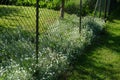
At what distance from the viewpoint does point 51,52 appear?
261 inches

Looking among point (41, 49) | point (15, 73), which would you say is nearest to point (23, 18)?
point (41, 49)

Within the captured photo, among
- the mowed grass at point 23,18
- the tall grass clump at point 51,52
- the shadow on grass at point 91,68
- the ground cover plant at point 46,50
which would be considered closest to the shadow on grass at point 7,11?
the mowed grass at point 23,18

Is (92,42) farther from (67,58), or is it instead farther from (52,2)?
(52,2)

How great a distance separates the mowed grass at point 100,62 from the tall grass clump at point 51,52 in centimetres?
23

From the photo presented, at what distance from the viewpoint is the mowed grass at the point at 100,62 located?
21.8 feet

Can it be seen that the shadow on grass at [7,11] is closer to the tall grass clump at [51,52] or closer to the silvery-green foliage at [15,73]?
the tall grass clump at [51,52]

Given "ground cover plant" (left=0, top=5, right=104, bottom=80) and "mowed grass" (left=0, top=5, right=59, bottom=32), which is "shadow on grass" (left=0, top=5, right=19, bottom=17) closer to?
"mowed grass" (left=0, top=5, right=59, bottom=32)

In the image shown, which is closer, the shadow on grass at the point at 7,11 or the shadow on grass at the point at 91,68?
the shadow on grass at the point at 91,68

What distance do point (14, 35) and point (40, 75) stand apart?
2.32 meters

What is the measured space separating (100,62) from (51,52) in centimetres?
162

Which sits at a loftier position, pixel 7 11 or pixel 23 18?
pixel 7 11

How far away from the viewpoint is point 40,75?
5625 millimetres

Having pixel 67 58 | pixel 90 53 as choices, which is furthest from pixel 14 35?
pixel 90 53

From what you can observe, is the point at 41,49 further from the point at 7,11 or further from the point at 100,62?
the point at 7,11
